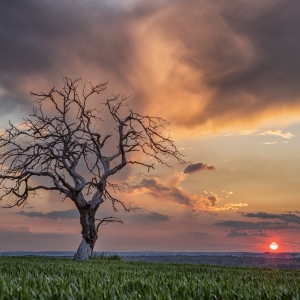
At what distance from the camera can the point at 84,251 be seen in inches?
1103

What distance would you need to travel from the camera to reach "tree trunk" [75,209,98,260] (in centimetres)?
2809

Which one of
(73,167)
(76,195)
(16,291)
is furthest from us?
(73,167)

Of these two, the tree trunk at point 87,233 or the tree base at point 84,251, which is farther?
the tree trunk at point 87,233

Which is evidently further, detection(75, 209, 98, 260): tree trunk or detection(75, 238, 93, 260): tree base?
detection(75, 209, 98, 260): tree trunk

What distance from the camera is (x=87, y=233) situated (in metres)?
28.2

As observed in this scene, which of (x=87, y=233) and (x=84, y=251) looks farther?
(x=87, y=233)

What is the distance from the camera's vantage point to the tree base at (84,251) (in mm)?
27802

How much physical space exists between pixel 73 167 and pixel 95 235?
208 inches

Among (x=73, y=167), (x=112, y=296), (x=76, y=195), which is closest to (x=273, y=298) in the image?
(x=112, y=296)

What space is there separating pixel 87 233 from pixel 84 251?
3.96ft

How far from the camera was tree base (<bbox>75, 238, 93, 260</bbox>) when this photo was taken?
27802 millimetres

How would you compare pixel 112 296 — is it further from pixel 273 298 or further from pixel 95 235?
pixel 95 235

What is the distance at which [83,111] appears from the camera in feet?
101

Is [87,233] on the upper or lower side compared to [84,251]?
upper
